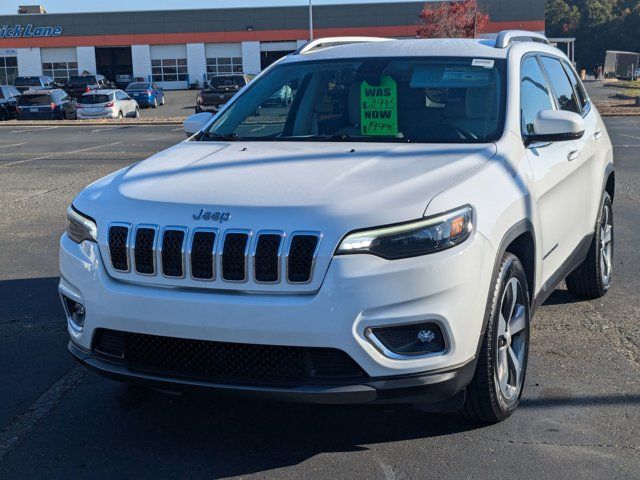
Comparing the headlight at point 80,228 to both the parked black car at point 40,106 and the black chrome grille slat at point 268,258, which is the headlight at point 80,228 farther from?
the parked black car at point 40,106

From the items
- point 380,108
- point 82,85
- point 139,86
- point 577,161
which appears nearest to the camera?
point 380,108

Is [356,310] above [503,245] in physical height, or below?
below

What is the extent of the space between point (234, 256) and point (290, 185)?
52 centimetres

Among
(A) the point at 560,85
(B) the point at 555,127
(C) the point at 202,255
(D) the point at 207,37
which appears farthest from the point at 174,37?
(C) the point at 202,255

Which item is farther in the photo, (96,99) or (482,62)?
(96,99)

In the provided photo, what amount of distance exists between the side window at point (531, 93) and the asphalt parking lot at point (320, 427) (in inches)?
56.7

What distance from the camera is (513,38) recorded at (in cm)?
553

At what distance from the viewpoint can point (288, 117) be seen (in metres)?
5.46

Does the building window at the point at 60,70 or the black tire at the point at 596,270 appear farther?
the building window at the point at 60,70

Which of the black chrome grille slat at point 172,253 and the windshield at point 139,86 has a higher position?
the black chrome grille slat at point 172,253

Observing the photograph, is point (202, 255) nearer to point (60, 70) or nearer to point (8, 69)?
point (60, 70)

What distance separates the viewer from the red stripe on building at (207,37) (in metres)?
66.2

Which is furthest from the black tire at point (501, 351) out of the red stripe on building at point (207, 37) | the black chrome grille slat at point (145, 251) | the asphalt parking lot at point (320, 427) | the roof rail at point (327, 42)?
the red stripe on building at point (207, 37)

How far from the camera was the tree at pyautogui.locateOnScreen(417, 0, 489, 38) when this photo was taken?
181 ft
